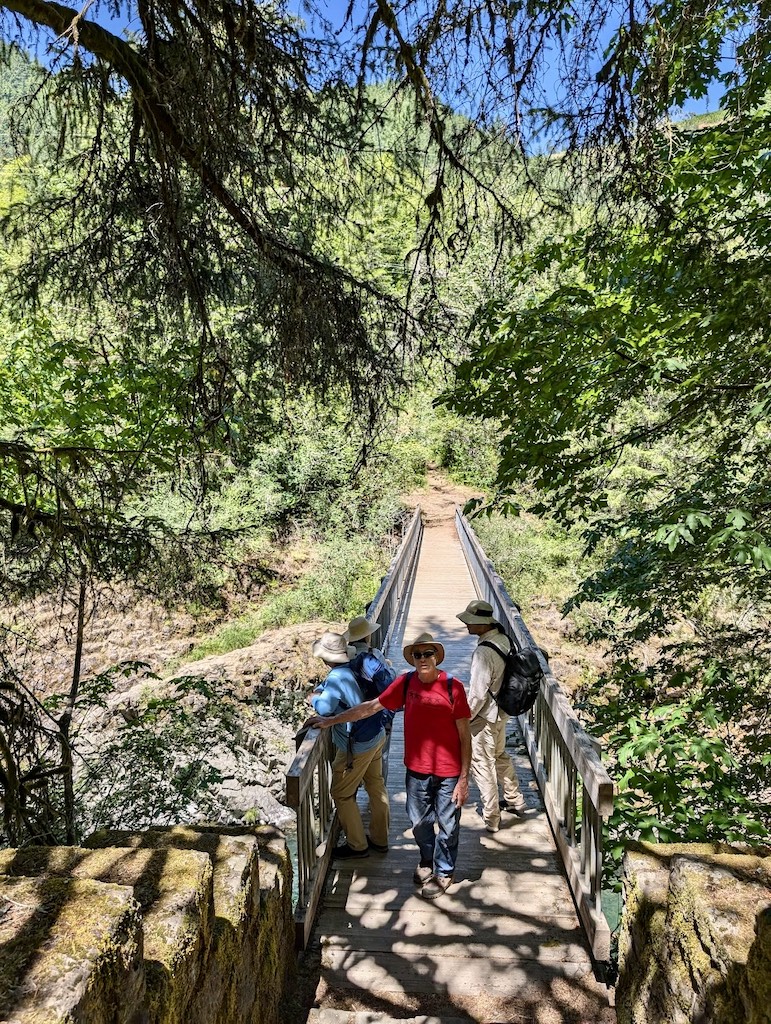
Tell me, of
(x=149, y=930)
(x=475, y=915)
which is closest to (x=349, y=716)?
(x=475, y=915)

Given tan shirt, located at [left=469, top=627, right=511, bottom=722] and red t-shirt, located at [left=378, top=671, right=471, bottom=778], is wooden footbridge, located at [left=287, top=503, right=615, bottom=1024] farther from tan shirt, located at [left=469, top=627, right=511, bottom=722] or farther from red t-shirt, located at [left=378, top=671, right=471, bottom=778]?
red t-shirt, located at [left=378, top=671, right=471, bottom=778]

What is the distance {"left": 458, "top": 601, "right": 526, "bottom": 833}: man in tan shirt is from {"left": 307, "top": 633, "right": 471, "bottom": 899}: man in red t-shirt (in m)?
0.50

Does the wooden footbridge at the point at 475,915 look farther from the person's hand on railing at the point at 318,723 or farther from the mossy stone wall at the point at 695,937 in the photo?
the mossy stone wall at the point at 695,937

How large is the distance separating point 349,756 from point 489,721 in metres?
1.11

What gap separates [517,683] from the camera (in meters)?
5.18

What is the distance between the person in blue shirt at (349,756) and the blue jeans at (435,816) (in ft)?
1.27

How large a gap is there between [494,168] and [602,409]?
7.27 ft

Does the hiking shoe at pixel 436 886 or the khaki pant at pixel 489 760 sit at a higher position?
the khaki pant at pixel 489 760

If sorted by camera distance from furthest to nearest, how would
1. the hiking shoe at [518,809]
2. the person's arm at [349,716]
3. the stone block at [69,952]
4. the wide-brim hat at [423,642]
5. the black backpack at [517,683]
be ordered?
the hiking shoe at [518,809] < the black backpack at [517,683] < the person's arm at [349,716] < the wide-brim hat at [423,642] < the stone block at [69,952]

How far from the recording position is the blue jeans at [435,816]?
4.70m

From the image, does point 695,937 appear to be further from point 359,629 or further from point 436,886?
point 359,629

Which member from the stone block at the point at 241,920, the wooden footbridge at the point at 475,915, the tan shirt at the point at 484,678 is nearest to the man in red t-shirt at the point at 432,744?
the wooden footbridge at the point at 475,915

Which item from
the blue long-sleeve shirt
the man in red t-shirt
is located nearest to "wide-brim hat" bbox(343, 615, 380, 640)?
the blue long-sleeve shirt

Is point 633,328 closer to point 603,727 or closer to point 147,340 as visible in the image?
point 603,727
